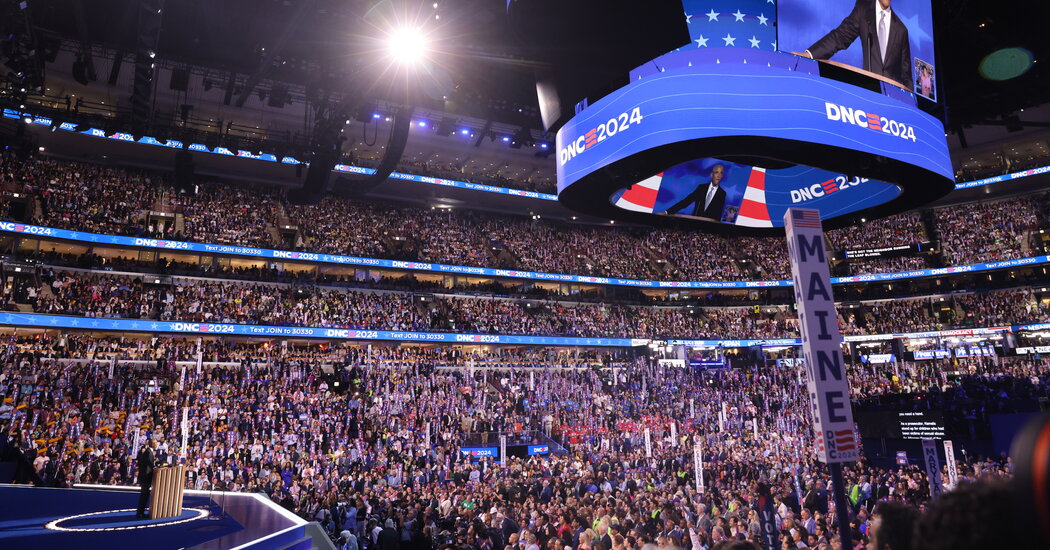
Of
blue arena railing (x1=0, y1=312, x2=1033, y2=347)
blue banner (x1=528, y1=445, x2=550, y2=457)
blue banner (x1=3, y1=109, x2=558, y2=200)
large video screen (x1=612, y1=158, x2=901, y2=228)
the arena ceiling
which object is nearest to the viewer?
large video screen (x1=612, y1=158, x2=901, y2=228)

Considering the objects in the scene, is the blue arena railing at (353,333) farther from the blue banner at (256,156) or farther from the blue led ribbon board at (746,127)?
the blue led ribbon board at (746,127)

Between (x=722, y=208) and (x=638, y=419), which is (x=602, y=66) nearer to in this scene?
(x=722, y=208)

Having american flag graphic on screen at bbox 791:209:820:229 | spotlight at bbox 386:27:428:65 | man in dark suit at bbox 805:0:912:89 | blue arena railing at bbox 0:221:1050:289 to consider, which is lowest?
american flag graphic on screen at bbox 791:209:820:229

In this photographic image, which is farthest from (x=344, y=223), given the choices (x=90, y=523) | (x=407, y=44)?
(x=90, y=523)

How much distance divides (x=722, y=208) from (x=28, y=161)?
4053 centimetres

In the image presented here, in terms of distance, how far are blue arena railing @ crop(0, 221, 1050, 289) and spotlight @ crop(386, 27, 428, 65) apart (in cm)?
2157

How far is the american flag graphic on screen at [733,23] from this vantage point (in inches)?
280

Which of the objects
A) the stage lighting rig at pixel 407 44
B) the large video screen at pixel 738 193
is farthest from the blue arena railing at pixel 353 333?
the large video screen at pixel 738 193

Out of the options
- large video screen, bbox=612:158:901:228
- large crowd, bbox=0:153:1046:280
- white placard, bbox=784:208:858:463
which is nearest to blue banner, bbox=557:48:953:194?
large video screen, bbox=612:158:901:228

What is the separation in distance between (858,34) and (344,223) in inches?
1552

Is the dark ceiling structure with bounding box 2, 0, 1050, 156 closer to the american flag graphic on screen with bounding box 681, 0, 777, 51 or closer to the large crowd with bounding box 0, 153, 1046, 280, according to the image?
the large crowd with bounding box 0, 153, 1046, 280

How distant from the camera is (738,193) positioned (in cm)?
986

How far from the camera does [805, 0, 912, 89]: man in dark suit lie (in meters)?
7.28

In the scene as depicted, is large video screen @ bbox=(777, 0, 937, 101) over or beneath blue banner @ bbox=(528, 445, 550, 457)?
over
